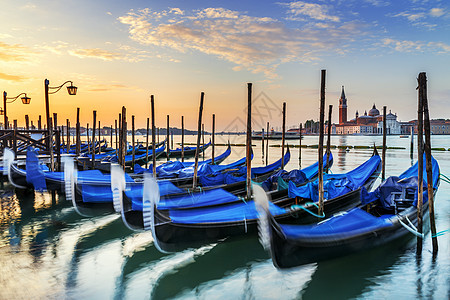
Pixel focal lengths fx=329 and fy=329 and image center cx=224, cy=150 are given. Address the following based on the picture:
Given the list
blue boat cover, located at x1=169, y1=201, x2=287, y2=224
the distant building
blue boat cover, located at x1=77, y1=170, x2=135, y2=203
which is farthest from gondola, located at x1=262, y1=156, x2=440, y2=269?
the distant building

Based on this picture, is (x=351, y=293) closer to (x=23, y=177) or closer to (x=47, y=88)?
(x=23, y=177)

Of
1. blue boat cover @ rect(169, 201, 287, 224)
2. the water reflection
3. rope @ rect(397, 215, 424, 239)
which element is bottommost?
the water reflection

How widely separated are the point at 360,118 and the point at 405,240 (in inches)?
4003

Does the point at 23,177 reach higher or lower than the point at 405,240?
higher

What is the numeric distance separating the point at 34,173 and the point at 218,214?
13.9 ft

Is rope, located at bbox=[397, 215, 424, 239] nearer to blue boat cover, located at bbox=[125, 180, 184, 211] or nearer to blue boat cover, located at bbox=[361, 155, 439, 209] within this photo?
blue boat cover, located at bbox=[361, 155, 439, 209]

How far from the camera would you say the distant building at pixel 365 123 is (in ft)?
309

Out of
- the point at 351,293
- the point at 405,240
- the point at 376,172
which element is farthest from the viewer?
the point at 376,172

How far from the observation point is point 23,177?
6793 millimetres

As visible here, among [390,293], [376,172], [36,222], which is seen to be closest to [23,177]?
[36,222]

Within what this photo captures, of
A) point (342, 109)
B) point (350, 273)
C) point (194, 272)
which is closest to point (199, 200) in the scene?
point (194, 272)

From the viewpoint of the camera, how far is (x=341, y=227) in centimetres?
360

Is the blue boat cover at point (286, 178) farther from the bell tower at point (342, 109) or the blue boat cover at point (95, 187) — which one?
the bell tower at point (342, 109)

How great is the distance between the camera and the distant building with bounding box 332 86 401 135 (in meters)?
94.2
